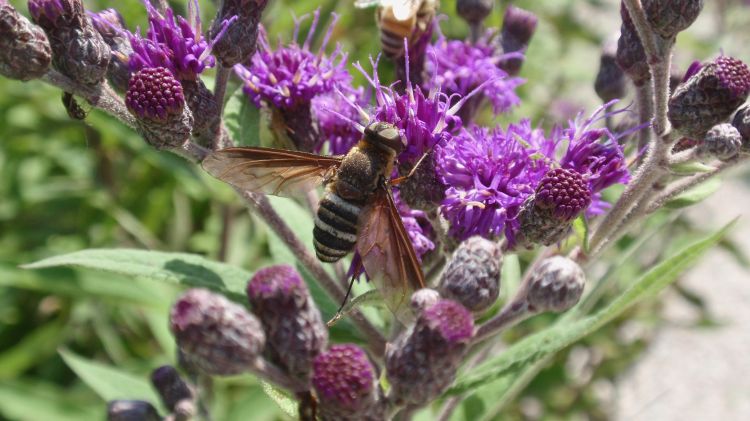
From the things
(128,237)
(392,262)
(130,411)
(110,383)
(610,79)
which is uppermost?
(610,79)

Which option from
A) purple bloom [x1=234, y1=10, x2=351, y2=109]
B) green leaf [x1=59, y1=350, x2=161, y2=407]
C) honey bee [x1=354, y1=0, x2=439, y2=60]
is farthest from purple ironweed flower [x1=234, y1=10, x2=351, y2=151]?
green leaf [x1=59, y1=350, x2=161, y2=407]

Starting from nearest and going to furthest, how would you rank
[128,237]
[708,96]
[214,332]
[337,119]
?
[214,332] → [708,96] → [337,119] → [128,237]

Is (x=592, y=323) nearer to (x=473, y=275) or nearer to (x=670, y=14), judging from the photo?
(x=473, y=275)

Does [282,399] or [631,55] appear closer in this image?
[282,399]

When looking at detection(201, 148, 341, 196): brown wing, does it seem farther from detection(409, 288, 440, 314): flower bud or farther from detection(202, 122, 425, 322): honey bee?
detection(409, 288, 440, 314): flower bud

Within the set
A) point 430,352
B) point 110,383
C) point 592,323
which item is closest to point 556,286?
point 592,323

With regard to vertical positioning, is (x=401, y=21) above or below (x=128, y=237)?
above

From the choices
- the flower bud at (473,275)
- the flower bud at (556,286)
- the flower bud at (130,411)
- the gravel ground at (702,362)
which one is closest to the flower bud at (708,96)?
the flower bud at (556,286)

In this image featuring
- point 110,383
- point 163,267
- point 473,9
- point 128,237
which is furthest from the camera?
point 128,237
